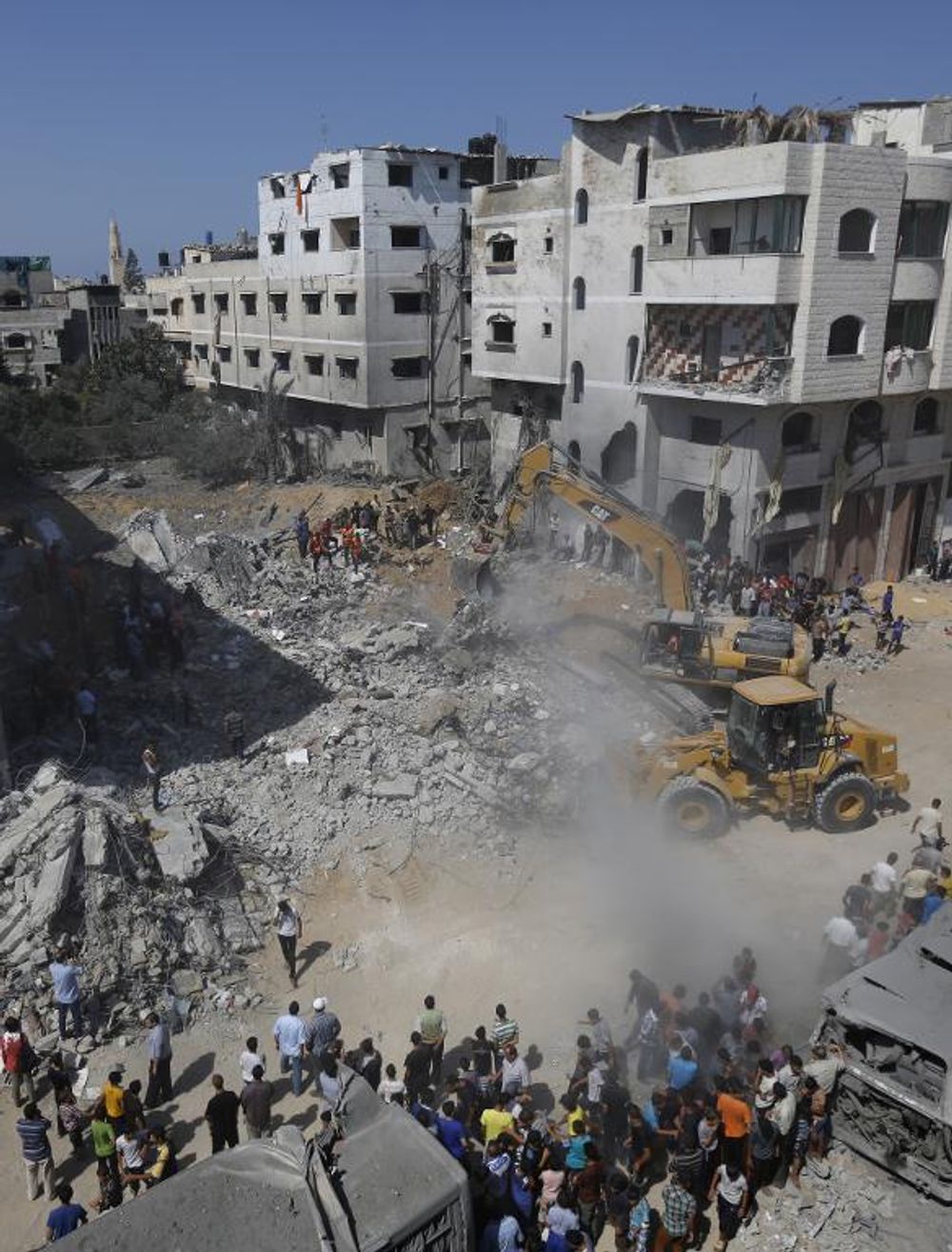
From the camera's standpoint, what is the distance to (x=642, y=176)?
86.2 feet

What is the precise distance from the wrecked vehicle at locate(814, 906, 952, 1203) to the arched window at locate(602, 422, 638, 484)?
19.5 meters

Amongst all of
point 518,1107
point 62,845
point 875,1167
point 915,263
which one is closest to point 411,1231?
point 518,1107

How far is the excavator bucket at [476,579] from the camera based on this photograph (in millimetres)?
21812

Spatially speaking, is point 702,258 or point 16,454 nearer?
point 702,258

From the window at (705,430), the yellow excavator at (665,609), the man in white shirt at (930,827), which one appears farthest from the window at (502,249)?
the man in white shirt at (930,827)

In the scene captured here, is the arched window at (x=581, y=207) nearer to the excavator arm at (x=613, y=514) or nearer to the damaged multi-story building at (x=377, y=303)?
the damaged multi-story building at (x=377, y=303)

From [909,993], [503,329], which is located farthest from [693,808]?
[503,329]

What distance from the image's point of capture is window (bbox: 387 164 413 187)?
3316 centimetres

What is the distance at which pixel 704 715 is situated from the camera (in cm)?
1638

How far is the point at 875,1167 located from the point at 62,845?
29.8 ft

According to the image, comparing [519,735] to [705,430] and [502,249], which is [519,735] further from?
[502,249]

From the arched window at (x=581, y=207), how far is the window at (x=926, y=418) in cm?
1049

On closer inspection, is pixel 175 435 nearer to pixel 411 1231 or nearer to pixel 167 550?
pixel 167 550

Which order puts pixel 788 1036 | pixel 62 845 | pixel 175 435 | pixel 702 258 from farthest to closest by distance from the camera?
pixel 175 435 → pixel 702 258 → pixel 62 845 → pixel 788 1036
